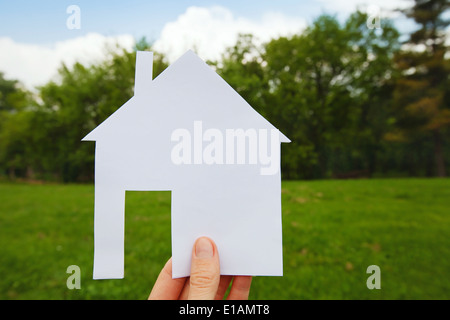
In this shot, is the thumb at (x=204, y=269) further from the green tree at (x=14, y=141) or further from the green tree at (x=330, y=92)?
the green tree at (x=14, y=141)

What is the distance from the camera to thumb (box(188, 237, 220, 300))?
4.67ft

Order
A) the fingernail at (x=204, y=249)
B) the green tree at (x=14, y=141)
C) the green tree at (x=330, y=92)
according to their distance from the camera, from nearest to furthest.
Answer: the fingernail at (x=204, y=249) < the green tree at (x=330, y=92) < the green tree at (x=14, y=141)

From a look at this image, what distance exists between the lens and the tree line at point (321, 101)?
3889 mm

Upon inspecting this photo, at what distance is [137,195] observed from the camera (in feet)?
21.2

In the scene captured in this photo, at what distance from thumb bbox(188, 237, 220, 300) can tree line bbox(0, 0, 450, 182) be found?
1.79 meters

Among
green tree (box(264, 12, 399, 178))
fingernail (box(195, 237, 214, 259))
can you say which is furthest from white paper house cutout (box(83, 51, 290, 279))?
green tree (box(264, 12, 399, 178))

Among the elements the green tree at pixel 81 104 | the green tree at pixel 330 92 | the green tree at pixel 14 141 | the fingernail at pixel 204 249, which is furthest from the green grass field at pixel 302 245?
the green tree at pixel 14 141

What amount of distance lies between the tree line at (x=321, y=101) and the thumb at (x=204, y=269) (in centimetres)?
179

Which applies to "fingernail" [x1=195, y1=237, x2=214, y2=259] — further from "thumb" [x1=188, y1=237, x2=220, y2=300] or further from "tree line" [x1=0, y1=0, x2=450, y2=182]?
"tree line" [x1=0, y1=0, x2=450, y2=182]

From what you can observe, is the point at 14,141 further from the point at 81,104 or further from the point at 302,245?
the point at 302,245

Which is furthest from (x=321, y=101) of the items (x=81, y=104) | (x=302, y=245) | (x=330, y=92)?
(x=81, y=104)

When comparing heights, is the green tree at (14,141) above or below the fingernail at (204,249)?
above

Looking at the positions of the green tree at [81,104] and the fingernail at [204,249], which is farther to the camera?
the green tree at [81,104]
